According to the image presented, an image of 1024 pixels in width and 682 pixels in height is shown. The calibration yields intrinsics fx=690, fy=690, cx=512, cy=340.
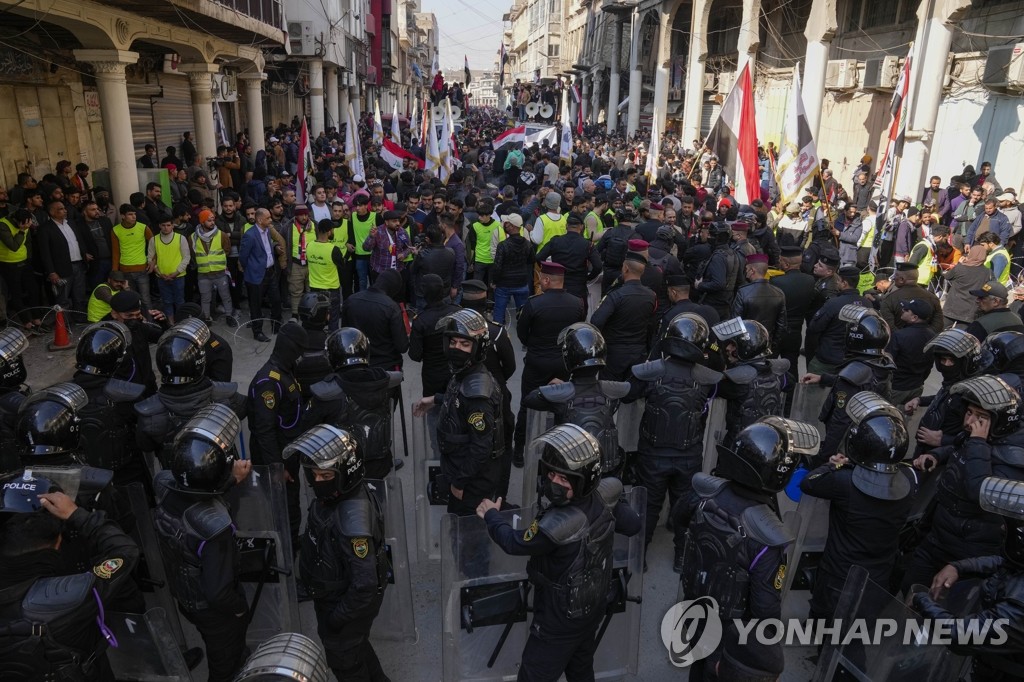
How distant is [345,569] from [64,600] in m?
1.08

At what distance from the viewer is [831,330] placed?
6.05m

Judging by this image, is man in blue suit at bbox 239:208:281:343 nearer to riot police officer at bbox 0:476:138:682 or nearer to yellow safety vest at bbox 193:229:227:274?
yellow safety vest at bbox 193:229:227:274

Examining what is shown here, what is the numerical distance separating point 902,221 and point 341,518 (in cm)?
955

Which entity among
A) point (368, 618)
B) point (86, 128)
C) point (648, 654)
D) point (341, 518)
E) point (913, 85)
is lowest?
point (648, 654)

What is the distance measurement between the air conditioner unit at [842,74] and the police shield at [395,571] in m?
18.7

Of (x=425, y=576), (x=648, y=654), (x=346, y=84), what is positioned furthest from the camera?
(x=346, y=84)

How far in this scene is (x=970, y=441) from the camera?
11.9ft

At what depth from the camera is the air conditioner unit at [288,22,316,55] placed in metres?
25.4

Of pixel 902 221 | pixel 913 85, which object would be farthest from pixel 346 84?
pixel 902 221

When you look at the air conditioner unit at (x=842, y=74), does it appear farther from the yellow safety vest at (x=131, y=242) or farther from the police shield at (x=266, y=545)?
the police shield at (x=266, y=545)

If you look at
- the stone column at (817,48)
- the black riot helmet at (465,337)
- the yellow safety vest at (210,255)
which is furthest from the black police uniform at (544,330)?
the stone column at (817,48)

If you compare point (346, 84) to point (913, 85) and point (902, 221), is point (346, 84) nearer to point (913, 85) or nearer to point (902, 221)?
point (913, 85)

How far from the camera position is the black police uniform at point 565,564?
9.73ft

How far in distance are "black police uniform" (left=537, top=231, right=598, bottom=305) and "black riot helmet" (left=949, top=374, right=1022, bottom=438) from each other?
4.68 meters
